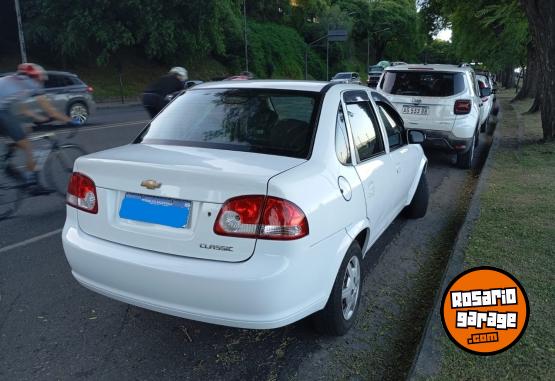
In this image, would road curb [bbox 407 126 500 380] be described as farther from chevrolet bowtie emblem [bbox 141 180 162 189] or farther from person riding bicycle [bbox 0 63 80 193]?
person riding bicycle [bbox 0 63 80 193]

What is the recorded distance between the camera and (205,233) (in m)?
2.66

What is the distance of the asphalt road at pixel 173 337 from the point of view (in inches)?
117

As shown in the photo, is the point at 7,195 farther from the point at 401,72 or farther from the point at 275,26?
the point at 275,26

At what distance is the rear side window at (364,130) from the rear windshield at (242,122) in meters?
0.41

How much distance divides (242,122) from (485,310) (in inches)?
75.5

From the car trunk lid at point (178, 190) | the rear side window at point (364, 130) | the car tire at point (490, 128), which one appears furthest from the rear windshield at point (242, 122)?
the car tire at point (490, 128)

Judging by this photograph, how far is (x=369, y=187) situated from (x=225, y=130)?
111 centimetres

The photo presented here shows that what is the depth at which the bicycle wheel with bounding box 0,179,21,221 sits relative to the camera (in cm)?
586

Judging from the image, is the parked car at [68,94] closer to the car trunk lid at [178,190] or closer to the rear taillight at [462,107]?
the rear taillight at [462,107]

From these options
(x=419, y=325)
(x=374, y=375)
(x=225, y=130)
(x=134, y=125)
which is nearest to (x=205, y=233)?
(x=225, y=130)

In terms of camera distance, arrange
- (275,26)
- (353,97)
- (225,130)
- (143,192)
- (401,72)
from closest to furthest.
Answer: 1. (143,192)
2. (225,130)
3. (353,97)
4. (401,72)
5. (275,26)

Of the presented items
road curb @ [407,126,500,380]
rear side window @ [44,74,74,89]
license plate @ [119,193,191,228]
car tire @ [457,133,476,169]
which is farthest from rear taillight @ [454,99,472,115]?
rear side window @ [44,74,74,89]

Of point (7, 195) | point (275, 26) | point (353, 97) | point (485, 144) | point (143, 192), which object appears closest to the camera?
point (143, 192)

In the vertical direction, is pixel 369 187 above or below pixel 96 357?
above
